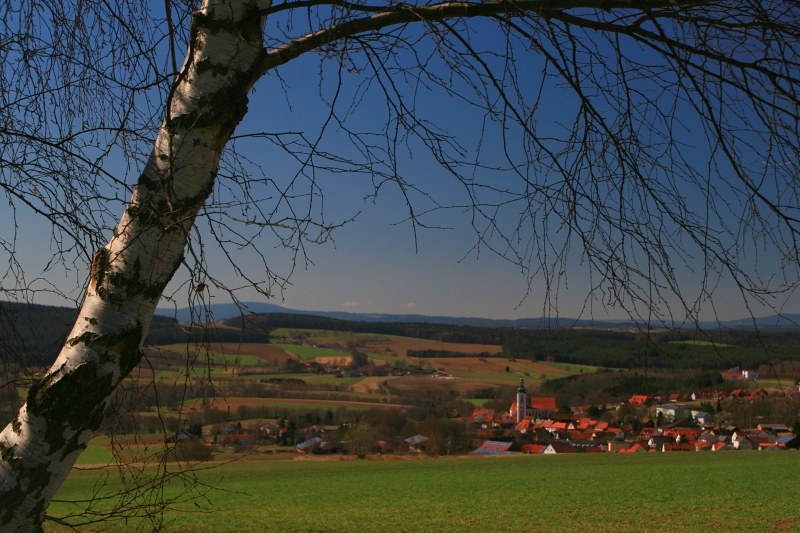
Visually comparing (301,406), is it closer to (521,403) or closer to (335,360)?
(521,403)

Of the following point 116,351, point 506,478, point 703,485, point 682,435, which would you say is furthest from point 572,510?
point 682,435

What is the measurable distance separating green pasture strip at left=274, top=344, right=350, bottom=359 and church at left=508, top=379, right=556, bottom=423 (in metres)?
25.1

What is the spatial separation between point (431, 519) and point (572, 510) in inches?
131

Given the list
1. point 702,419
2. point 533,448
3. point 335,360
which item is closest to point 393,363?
point 335,360

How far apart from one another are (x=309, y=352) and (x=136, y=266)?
243 ft

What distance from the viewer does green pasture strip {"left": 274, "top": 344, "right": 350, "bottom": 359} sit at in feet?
232

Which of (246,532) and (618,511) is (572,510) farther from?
(246,532)

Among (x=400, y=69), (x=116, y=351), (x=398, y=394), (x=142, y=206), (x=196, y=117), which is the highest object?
(x=400, y=69)

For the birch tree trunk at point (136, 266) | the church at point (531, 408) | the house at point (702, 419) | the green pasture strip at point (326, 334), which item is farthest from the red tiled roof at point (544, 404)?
the birch tree trunk at point (136, 266)

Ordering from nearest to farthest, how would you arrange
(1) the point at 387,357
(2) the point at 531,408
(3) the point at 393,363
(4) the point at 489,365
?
(2) the point at 531,408, (4) the point at 489,365, (3) the point at 393,363, (1) the point at 387,357

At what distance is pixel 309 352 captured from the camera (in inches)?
2918

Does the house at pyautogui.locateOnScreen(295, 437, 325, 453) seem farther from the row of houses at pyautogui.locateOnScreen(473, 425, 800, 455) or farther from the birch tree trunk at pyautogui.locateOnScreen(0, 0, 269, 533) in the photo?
the birch tree trunk at pyautogui.locateOnScreen(0, 0, 269, 533)

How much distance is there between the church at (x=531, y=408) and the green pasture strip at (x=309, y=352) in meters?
25.1

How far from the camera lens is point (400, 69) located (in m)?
2.09
